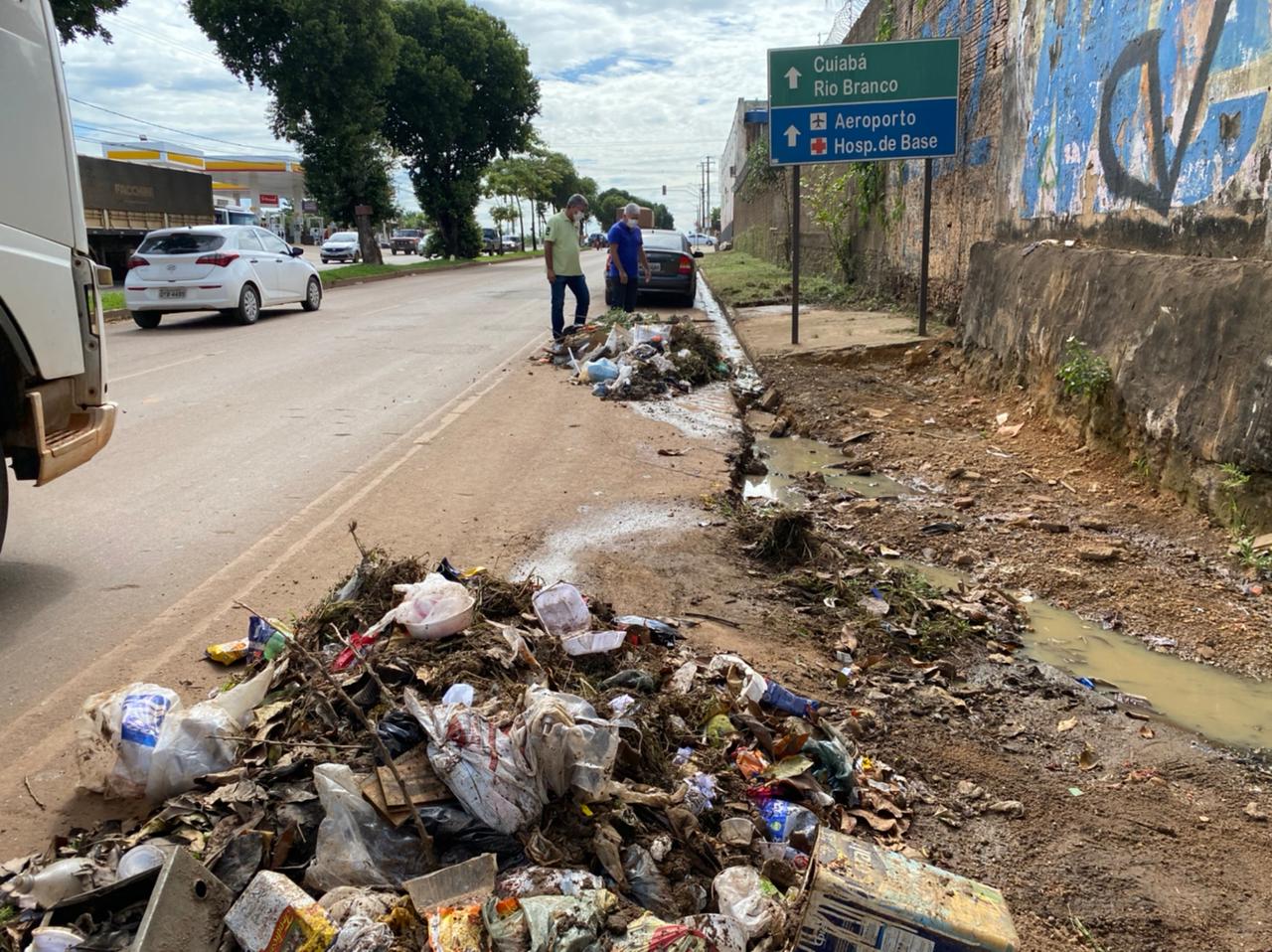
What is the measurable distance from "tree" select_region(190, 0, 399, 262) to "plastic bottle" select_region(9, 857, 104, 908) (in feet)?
93.5

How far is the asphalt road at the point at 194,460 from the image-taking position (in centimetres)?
455

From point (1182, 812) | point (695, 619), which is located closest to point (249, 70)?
point (695, 619)

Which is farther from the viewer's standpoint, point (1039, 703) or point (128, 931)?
point (1039, 703)

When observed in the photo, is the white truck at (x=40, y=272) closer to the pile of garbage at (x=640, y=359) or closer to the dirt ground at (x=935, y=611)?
the dirt ground at (x=935, y=611)

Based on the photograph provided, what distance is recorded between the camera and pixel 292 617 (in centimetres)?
438

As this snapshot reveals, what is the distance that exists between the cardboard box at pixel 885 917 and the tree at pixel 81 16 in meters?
22.5

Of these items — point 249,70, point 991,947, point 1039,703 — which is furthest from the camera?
point 249,70

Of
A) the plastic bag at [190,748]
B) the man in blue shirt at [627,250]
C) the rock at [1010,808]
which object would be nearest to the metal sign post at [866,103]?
the man in blue shirt at [627,250]

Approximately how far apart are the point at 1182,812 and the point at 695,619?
212 cm

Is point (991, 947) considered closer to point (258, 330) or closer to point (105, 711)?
point (105, 711)

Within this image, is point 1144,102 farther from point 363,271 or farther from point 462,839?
point 363,271

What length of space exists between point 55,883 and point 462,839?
1.06m

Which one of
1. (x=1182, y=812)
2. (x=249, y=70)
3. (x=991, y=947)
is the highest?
(x=249, y=70)

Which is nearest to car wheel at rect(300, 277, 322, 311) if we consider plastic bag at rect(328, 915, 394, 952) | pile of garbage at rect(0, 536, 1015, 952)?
pile of garbage at rect(0, 536, 1015, 952)
